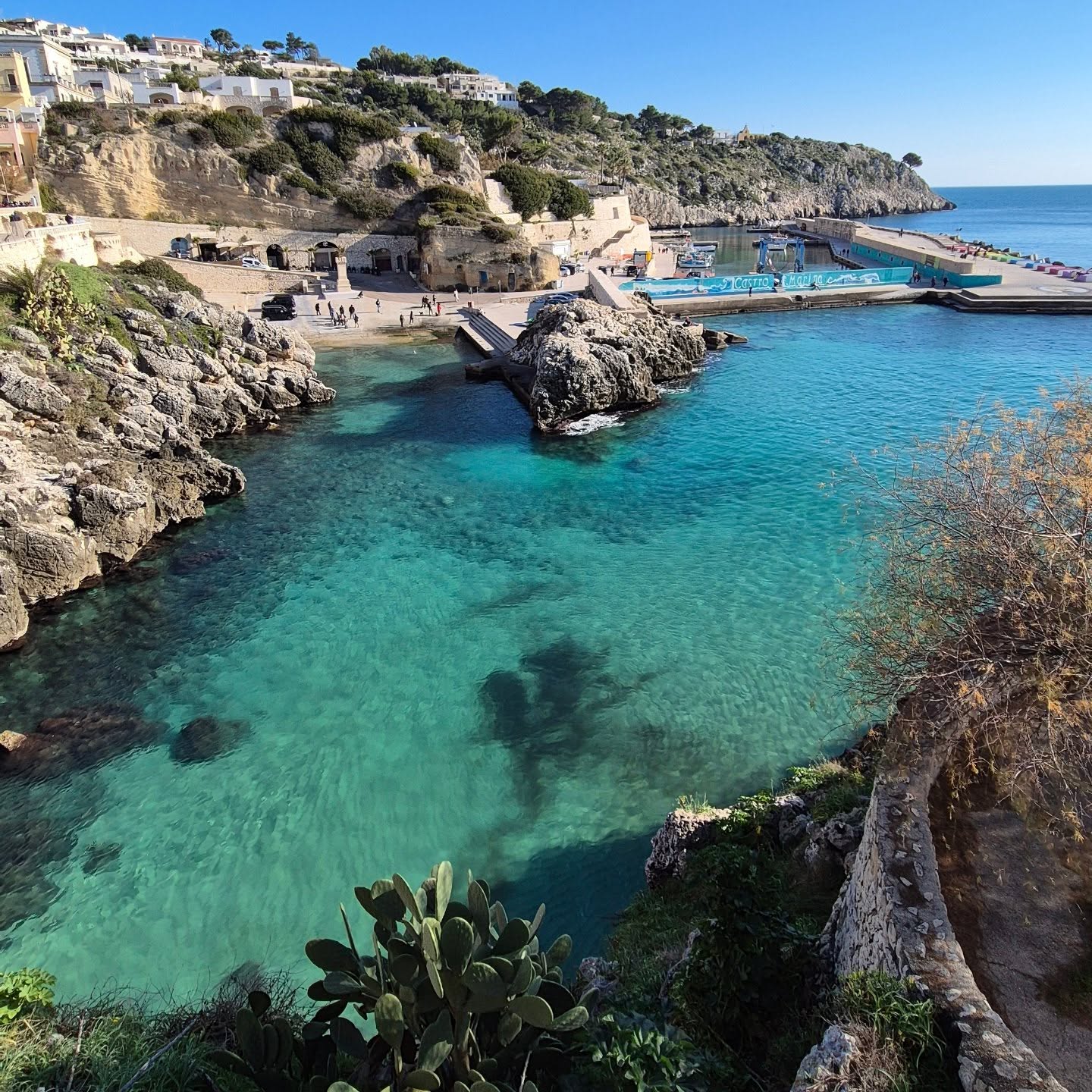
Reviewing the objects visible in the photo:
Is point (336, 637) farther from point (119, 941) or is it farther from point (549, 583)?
point (119, 941)

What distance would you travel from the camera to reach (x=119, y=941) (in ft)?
29.4

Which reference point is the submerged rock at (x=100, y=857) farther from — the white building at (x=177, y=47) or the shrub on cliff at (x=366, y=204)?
the white building at (x=177, y=47)

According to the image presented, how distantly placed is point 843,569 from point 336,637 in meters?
11.1

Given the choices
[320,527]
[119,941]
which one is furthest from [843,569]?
[119,941]

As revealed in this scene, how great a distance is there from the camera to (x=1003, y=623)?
20.1 ft

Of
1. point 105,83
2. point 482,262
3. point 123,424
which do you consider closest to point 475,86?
point 105,83

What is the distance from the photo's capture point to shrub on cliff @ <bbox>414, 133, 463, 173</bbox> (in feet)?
184

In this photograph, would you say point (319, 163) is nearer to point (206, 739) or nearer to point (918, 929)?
point (206, 739)

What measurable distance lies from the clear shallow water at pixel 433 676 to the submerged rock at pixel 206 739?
0.66 feet

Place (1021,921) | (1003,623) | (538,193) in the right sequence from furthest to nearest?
(538,193)
(1003,623)
(1021,921)

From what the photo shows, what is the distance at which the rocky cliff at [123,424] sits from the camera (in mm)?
16578

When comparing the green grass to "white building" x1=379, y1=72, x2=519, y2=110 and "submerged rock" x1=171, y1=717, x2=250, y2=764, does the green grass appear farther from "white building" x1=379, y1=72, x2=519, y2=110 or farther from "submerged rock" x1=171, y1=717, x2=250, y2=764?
"white building" x1=379, y1=72, x2=519, y2=110

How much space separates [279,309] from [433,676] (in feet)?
112

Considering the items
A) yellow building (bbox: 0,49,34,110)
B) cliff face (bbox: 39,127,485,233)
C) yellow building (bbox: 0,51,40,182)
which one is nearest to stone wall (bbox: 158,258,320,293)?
cliff face (bbox: 39,127,485,233)
